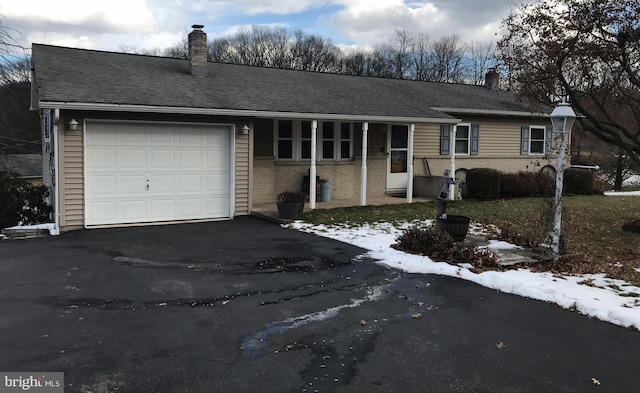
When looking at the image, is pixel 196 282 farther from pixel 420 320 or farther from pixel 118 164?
pixel 118 164

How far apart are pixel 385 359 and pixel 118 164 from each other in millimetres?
8379

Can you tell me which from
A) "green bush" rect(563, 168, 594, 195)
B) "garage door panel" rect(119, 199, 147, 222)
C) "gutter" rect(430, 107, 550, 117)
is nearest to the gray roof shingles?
"gutter" rect(430, 107, 550, 117)

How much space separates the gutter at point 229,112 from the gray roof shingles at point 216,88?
0.32ft

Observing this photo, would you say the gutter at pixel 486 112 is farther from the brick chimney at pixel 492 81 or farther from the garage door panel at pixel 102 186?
the garage door panel at pixel 102 186

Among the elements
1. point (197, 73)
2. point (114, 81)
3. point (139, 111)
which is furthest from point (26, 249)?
point (197, 73)

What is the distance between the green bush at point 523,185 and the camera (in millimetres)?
16672

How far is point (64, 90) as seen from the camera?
1007cm

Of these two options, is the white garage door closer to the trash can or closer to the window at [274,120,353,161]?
the window at [274,120,353,161]

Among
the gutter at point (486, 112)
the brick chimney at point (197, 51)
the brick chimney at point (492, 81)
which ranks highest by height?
the brick chimney at point (492, 81)

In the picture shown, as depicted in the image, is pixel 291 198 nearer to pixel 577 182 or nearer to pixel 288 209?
pixel 288 209

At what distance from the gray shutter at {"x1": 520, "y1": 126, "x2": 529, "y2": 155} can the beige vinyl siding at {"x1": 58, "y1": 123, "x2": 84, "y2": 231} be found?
52.1 feet

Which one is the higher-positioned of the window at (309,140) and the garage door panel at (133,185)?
the window at (309,140)

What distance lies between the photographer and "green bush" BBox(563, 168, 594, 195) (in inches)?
725

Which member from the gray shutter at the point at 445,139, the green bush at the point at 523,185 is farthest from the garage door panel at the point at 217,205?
the green bush at the point at 523,185
